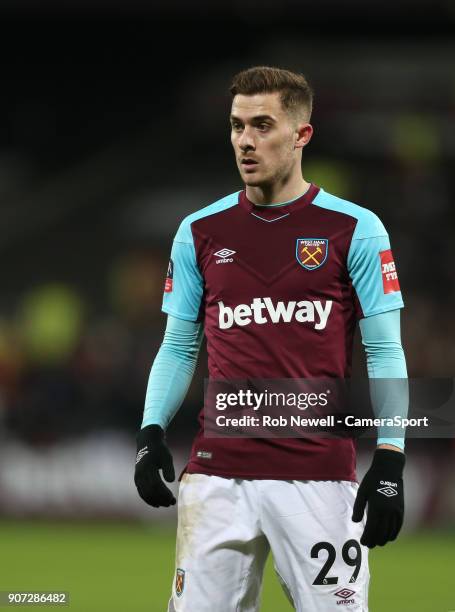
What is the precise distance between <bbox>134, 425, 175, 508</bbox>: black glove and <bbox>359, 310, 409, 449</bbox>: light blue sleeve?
713 millimetres

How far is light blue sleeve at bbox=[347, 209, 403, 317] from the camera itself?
400 cm

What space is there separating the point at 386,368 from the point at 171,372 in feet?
2.48

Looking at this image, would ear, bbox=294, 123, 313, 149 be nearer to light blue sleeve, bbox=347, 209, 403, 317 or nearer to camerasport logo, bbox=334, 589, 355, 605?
light blue sleeve, bbox=347, 209, 403, 317

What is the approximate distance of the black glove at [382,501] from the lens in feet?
12.3

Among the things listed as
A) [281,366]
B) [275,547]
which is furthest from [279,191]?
[275,547]

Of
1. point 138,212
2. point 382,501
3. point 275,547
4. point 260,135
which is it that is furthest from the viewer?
point 138,212

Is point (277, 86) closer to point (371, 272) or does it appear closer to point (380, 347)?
point (371, 272)

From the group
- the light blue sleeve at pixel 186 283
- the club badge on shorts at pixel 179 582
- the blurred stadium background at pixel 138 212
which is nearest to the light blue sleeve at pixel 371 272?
the light blue sleeve at pixel 186 283

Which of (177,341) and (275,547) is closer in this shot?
(275,547)

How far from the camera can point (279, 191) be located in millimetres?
4141

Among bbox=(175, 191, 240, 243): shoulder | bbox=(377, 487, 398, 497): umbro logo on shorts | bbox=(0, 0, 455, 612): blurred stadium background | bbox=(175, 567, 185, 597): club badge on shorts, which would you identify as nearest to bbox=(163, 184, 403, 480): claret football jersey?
bbox=(175, 191, 240, 243): shoulder

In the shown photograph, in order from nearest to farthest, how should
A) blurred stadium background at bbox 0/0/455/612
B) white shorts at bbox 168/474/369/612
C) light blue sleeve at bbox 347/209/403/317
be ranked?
white shorts at bbox 168/474/369/612 < light blue sleeve at bbox 347/209/403/317 < blurred stadium background at bbox 0/0/455/612

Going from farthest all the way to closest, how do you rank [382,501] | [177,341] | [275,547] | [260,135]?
[177,341], [260,135], [275,547], [382,501]

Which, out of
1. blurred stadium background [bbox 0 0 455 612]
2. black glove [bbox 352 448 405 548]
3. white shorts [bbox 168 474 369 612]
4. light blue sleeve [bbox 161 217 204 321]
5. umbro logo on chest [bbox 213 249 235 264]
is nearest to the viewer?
black glove [bbox 352 448 405 548]
